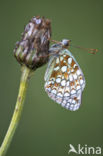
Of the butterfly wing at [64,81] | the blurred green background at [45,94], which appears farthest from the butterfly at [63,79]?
the blurred green background at [45,94]

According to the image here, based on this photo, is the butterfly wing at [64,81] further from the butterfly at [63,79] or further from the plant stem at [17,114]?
the plant stem at [17,114]

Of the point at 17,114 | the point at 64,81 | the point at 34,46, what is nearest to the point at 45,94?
the point at 64,81

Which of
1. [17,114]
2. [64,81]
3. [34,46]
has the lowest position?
[17,114]

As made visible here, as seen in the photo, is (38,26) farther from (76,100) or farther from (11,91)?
(11,91)

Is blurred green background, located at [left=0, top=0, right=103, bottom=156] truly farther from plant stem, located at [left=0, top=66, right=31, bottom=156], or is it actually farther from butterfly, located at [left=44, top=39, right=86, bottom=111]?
plant stem, located at [left=0, top=66, right=31, bottom=156]

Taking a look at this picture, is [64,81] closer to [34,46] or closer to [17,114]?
[34,46]

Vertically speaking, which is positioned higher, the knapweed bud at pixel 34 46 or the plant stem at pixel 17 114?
the knapweed bud at pixel 34 46
